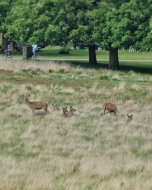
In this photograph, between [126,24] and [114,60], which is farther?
[114,60]

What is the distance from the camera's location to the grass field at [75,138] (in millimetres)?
8609

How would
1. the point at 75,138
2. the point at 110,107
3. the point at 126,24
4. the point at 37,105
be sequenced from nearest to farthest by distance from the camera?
the point at 75,138 < the point at 37,105 < the point at 110,107 < the point at 126,24

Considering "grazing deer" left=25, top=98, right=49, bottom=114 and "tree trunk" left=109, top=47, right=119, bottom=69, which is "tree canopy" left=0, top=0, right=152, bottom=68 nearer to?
"tree trunk" left=109, top=47, right=119, bottom=69

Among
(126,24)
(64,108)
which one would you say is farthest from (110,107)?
(126,24)

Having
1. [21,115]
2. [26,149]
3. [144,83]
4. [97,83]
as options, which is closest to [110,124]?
[21,115]

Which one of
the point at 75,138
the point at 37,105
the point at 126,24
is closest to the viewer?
the point at 75,138

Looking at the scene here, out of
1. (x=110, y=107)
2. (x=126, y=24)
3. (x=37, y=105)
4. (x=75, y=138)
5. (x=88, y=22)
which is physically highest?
(x=88, y=22)

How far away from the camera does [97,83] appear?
25.0 metres

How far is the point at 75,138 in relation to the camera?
1290 centimetres

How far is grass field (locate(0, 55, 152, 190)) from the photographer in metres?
8.61

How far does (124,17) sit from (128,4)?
94 centimetres

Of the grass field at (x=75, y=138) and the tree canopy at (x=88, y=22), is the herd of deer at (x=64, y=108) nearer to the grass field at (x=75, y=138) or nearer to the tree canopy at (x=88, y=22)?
the grass field at (x=75, y=138)

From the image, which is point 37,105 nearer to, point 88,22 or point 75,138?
point 75,138

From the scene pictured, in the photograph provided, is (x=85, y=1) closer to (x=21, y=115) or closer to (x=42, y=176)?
(x=21, y=115)
